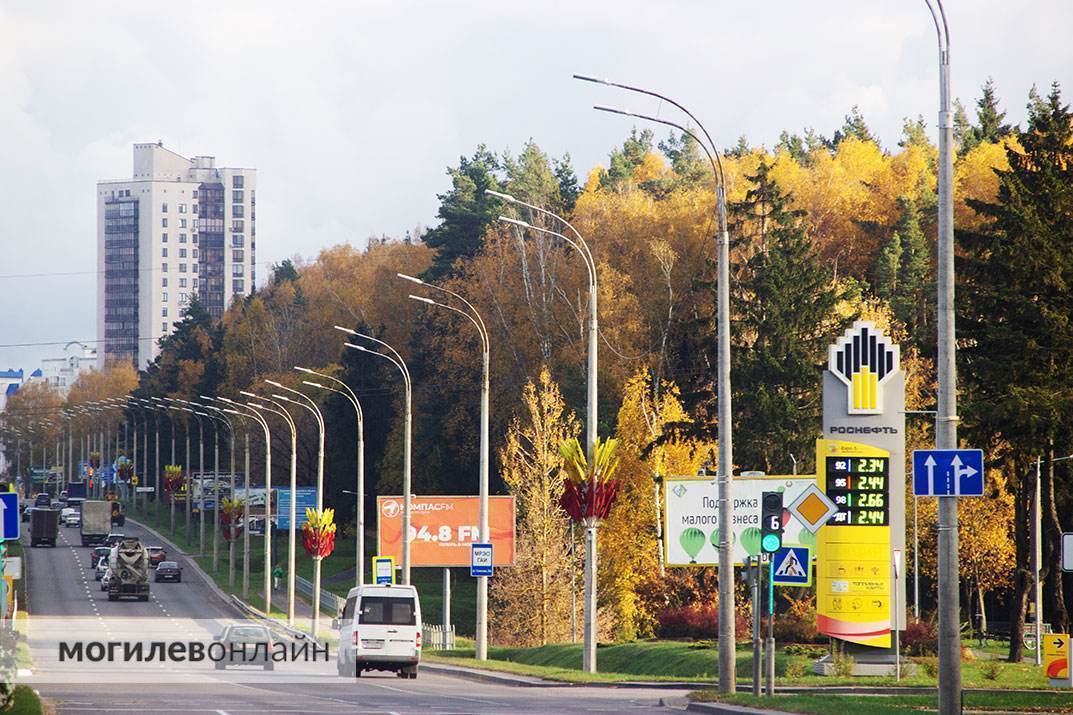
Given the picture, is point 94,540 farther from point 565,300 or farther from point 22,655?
point 22,655

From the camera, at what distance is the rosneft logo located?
1608 inches

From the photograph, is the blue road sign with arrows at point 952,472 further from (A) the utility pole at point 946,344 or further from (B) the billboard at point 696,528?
(B) the billboard at point 696,528

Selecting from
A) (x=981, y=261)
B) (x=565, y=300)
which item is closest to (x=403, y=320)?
(x=565, y=300)

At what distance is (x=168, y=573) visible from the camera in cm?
10619

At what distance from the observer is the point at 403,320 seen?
130m

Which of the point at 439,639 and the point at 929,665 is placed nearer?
the point at 929,665

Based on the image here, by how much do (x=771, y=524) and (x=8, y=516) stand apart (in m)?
→ 11.9

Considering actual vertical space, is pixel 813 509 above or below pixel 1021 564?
above

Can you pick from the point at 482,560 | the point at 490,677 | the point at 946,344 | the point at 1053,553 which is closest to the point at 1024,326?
the point at 1053,553

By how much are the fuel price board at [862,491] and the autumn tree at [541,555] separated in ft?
86.6

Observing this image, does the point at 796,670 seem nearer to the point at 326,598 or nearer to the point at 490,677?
the point at 490,677

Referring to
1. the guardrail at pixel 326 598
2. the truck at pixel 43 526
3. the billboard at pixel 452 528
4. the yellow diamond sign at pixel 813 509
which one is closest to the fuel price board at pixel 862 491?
the yellow diamond sign at pixel 813 509

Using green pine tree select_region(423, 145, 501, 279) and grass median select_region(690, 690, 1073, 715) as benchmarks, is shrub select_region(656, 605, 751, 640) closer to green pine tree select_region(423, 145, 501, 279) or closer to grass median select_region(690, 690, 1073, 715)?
grass median select_region(690, 690, 1073, 715)

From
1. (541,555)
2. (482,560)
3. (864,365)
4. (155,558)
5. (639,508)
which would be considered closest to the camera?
(864,365)
